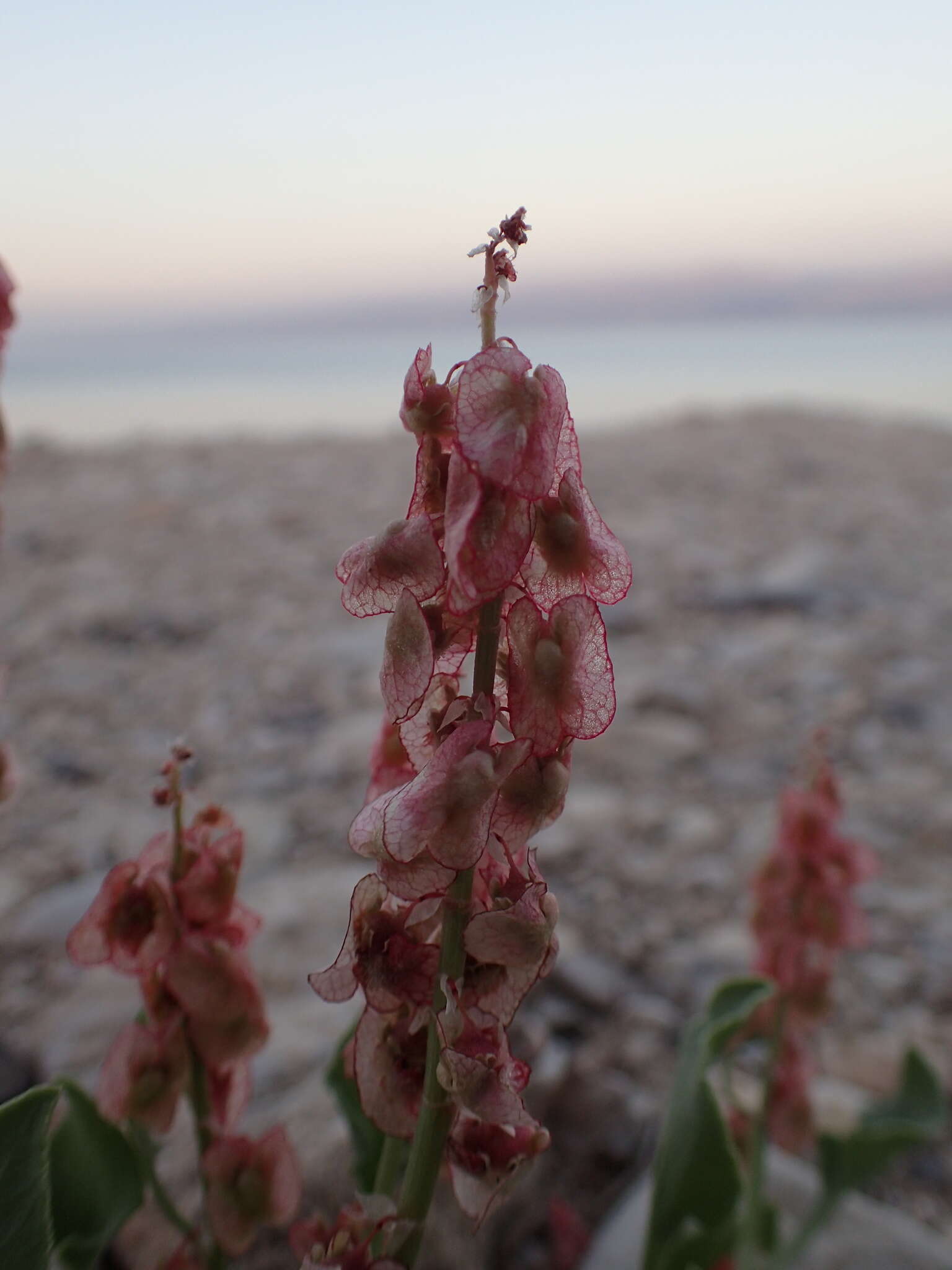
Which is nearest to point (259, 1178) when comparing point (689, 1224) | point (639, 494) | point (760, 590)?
point (689, 1224)

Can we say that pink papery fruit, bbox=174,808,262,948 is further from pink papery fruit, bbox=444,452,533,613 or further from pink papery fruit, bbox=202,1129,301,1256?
pink papery fruit, bbox=444,452,533,613

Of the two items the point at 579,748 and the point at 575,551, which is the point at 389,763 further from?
the point at 579,748

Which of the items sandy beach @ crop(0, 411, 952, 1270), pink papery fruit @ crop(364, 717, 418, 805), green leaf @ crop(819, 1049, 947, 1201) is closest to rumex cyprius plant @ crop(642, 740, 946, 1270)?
green leaf @ crop(819, 1049, 947, 1201)

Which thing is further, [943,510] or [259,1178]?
[943,510]

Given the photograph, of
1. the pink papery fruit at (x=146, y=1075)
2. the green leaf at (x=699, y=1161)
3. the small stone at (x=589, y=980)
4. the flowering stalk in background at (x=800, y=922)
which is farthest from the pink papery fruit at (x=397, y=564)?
the small stone at (x=589, y=980)

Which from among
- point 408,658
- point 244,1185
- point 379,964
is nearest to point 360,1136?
point 244,1185

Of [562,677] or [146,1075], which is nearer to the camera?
[562,677]

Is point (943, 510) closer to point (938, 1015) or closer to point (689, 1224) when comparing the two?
point (938, 1015)
